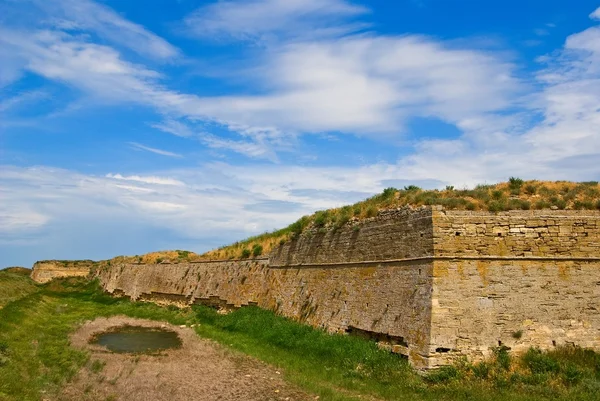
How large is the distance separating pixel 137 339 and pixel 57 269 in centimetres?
4987

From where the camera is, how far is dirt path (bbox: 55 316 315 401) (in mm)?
11469

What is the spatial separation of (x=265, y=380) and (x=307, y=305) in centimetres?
659

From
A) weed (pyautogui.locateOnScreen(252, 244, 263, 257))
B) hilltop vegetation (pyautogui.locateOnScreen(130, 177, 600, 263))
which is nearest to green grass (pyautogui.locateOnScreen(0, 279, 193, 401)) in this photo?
weed (pyautogui.locateOnScreen(252, 244, 263, 257))

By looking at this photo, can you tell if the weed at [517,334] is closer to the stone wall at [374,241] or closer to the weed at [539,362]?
the weed at [539,362]

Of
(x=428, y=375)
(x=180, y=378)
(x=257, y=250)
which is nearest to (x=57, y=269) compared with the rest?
(x=257, y=250)

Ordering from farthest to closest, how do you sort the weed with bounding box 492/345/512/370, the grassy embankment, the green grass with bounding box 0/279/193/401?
the weed with bounding box 492/345/512/370 → the green grass with bounding box 0/279/193/401 → the grassy embankment

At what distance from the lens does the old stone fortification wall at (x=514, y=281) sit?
484 inches

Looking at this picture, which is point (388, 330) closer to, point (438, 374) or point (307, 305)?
point (438, 374)

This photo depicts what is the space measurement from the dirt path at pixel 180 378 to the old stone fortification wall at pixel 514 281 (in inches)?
168

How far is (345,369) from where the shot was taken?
13125 mm

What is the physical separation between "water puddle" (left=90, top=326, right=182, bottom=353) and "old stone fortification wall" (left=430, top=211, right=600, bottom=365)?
10660 millimetres

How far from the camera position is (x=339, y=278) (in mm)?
17594

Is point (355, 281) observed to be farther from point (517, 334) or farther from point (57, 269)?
point (57, 269)

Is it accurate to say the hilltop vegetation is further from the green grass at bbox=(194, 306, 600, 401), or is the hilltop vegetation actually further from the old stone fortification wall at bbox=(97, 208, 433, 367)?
the green grass at bbox=(194, 306, 600, 401)
